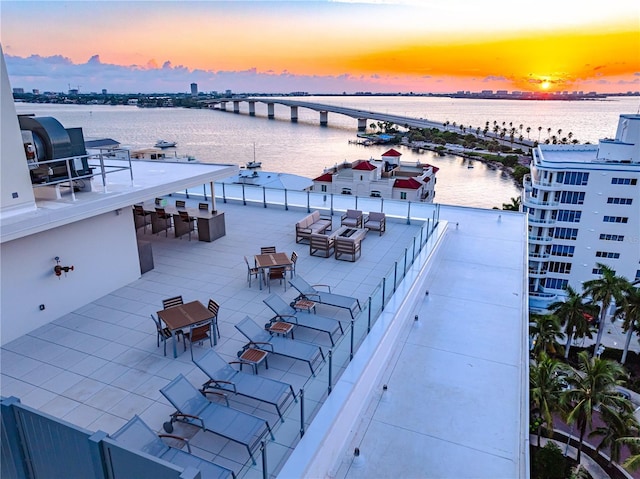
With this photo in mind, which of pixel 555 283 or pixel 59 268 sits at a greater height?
pixel 59 268

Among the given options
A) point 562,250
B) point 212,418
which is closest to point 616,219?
point 562,250

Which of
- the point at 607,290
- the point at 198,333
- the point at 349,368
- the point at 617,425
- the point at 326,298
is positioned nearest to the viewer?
the point at 349,368

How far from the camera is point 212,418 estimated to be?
485 cm

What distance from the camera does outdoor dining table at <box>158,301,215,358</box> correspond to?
6402 mm

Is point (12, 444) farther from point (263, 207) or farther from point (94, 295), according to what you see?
point (263, 207)

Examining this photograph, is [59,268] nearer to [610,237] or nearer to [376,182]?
[376,182]

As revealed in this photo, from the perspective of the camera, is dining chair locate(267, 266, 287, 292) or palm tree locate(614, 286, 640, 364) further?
palm tree locate(614, 286, 640, 364)

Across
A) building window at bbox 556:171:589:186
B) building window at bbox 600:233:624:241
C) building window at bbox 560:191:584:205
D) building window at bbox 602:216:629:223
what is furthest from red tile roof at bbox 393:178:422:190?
building window at bbox 600:233:624:241

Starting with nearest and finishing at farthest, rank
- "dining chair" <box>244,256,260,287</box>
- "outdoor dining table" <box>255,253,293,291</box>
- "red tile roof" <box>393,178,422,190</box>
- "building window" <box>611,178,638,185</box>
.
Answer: "outdoor dining table" <box>255,253,293,291</box> → "dining chair" <box>244,256,260,287</box> → "building window" <box>611,178,638,185</box> → "red tile roof" <box>393,178,422,190</box>

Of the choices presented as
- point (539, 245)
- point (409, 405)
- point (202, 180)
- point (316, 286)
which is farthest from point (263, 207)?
point (539, 245)

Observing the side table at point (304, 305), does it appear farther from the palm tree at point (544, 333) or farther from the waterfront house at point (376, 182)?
the waterfront house at point (376, 182)

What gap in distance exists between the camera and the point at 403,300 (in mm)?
8094

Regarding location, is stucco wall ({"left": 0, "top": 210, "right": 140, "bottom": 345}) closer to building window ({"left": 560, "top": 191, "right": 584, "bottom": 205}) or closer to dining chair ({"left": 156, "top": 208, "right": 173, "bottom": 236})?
dining chair ({"left": 156, "top": 208, "right": 173, "bottom": 236})

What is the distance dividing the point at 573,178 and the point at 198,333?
132 feet
